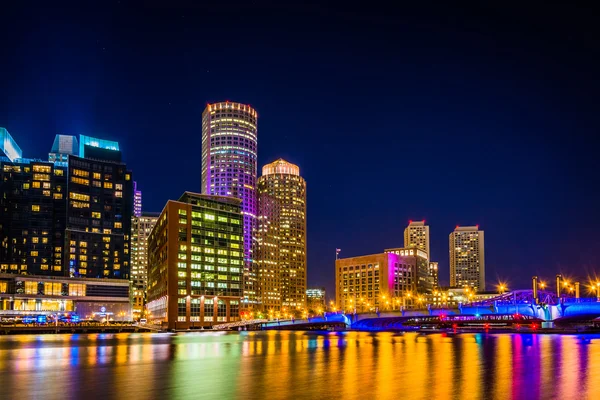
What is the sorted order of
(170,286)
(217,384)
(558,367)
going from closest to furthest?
(217,384), (558,367), (170,286)

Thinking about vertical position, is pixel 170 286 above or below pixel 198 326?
above

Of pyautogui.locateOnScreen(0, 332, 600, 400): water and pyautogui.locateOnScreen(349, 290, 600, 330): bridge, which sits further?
pyautogui.locateOnScreen(349, 290, 600, 330): bridge

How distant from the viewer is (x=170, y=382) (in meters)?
37.2

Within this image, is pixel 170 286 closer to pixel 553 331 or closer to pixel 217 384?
pixel 553 331

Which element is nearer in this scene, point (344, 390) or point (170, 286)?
point (344, 390)

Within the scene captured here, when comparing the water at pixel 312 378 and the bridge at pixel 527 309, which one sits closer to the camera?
the water at pixel 312 378

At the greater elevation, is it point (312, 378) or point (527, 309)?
point (312, 378)

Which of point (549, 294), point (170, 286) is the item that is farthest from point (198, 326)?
point (549, 294)

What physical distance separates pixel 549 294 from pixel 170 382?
13857cm

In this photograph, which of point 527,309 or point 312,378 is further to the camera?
point 527,309

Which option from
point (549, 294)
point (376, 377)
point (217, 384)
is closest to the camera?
point (217, 384)

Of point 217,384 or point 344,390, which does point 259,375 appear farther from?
point 344,390

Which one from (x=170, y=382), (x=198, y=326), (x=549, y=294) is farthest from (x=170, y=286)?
(x=170, y=382)

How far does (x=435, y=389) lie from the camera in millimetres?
32344
